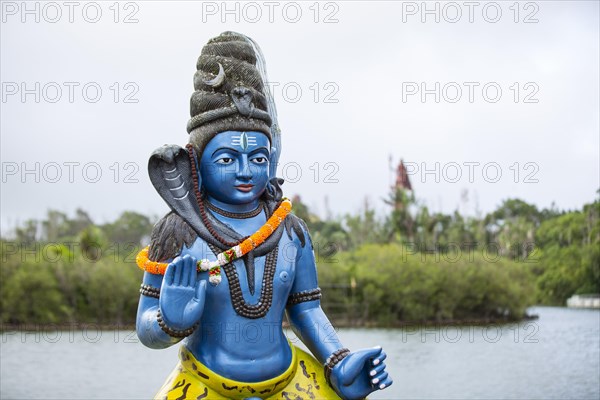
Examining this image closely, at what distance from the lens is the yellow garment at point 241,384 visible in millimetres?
3615

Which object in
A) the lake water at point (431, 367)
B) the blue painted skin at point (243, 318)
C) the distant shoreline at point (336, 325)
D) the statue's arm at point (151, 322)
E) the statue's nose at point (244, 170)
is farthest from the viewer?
the distant shoreline at point (336, 325)

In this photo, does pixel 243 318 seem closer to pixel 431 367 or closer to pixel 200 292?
pixel 200 292

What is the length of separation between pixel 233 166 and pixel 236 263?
44 cm

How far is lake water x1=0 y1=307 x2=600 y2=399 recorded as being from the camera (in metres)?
10.8

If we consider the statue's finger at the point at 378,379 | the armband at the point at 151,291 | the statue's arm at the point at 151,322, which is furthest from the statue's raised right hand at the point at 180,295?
the statue's finger at the point at 378,379

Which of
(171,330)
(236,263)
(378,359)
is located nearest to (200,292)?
(171,330)

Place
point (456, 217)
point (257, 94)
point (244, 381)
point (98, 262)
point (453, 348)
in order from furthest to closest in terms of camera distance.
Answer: point (456, 217) < point (98, 262) < point (453, 348) < point (257, 94) < point (244, 381)

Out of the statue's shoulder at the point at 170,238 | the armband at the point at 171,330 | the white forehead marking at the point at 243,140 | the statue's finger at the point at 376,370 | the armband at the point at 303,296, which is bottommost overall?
the statue's finger at the point at 376,370

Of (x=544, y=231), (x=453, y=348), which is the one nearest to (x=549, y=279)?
(x=544, y=231)

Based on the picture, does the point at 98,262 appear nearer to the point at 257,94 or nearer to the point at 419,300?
the point at 419,300

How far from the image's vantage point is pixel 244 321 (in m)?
3.66

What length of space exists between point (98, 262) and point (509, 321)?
39.1 feet

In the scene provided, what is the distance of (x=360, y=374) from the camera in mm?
3719

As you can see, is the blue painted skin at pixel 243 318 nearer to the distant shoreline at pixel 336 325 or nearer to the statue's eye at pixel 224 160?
the statue's eye at pixel 224 160
